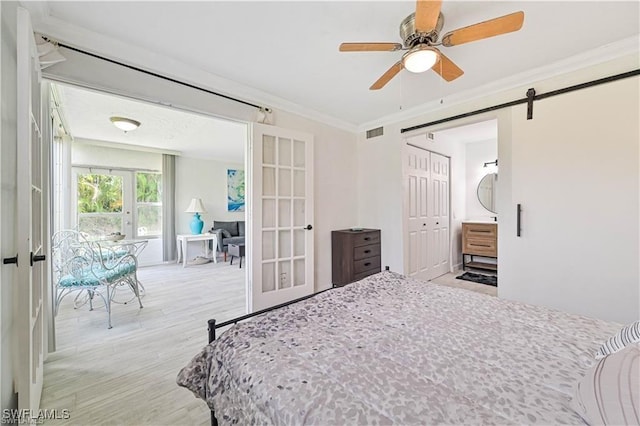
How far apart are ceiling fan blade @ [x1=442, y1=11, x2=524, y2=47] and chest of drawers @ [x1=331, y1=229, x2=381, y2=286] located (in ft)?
7.64

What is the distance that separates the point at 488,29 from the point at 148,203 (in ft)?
20.7

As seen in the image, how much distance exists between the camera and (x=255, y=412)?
2.88 feet

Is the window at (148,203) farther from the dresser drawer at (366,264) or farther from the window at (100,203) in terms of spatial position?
the dresser drawer at (366,264)

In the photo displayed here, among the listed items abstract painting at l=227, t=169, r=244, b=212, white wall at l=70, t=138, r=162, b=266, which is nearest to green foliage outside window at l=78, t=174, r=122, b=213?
white wall at l=70, t=138, r=162, b=266

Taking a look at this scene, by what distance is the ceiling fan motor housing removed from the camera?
1671 mm

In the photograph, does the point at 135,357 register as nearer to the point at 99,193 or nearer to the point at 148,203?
the point at 99,193

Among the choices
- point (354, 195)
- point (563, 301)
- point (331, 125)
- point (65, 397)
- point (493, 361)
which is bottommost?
point (65, 397)

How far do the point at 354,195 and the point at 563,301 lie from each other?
2.58 m

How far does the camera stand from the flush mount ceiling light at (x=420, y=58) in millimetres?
1644

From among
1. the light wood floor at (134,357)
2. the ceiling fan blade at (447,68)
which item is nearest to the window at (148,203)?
the light wood floor at (134,357)

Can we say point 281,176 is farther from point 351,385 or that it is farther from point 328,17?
point 351,385

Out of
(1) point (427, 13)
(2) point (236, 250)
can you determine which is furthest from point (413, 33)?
(2) point (236, 250)

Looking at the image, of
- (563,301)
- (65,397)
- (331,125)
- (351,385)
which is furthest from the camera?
(331,125)

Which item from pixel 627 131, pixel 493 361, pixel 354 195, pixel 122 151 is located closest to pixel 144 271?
pixel 122 151
